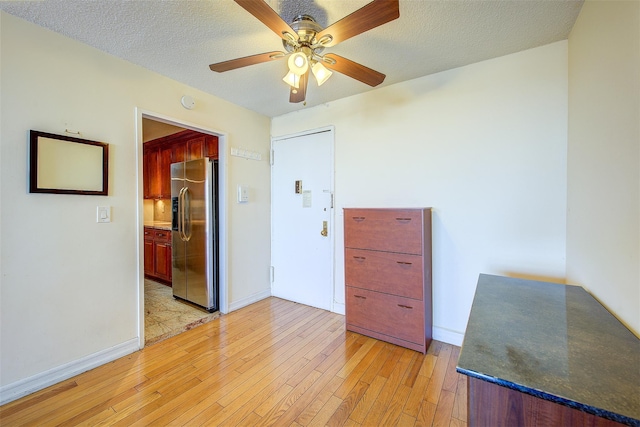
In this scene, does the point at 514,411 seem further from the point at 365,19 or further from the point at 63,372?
the point at 63,372

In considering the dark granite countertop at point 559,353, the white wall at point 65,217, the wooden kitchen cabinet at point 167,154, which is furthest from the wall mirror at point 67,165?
the dark granite countertop at point 559,353

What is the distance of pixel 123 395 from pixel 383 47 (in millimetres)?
2988

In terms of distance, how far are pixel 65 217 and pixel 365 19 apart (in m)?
2.30

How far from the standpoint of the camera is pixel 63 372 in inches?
70.8

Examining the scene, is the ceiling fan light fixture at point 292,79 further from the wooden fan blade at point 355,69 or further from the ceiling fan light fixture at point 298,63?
the wooden fan blade at point 355,69

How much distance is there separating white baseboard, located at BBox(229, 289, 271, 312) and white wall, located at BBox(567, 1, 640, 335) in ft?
9.81

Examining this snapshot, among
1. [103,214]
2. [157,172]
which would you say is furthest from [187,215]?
[157,172]

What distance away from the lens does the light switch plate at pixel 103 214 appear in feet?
6.46

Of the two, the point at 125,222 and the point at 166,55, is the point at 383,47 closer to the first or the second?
the point at 166,55

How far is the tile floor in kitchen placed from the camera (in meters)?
2.46

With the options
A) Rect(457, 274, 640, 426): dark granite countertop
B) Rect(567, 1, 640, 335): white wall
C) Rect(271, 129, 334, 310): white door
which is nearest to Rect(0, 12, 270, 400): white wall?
Rect(271, 129, 334, 310): white door

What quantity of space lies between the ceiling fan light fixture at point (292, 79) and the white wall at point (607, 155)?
1498 millimetres

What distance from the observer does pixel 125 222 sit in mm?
2117

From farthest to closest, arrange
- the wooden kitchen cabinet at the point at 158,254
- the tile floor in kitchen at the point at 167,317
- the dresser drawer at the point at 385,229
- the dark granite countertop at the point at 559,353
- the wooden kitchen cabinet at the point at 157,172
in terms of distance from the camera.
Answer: the wooden kitchen cabinet at the point at 157,172 → the wooden kitchen cabinet at the point at 158,254 → the tile floor in kitchen at the point at 167,317 → the dresser drawer at the point at 385,229 → the dark granite countertop at the point at 559,353
